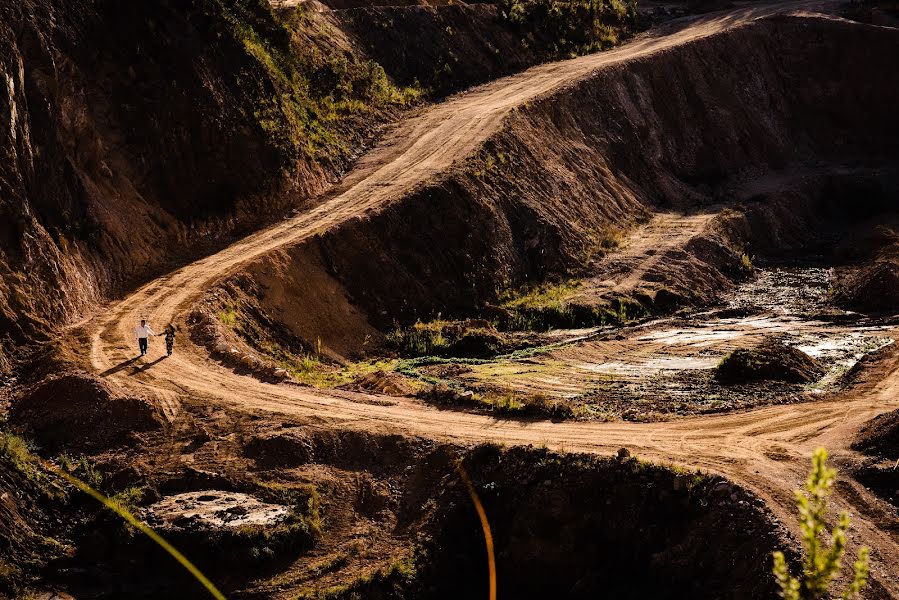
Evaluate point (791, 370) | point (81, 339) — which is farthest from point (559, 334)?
point (81, 339)

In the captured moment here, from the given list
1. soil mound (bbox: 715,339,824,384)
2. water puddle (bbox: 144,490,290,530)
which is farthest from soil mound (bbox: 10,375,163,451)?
soil mound (bbox: 715,339,824,384)

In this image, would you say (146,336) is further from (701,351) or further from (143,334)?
(701,351)

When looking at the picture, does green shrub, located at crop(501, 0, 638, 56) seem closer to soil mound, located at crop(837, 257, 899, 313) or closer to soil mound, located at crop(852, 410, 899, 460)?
soil mound, located at crop(837, 257, 899, 313)

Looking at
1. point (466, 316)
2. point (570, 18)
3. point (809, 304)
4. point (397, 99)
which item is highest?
point (570, 18)

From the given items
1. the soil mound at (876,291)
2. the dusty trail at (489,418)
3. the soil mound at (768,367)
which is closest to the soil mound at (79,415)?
the dusty trail at (489,418)

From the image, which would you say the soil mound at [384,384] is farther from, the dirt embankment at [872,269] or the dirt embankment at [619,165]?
the dirt embankment at [872,269]

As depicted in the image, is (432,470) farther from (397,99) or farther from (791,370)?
(397,99)
